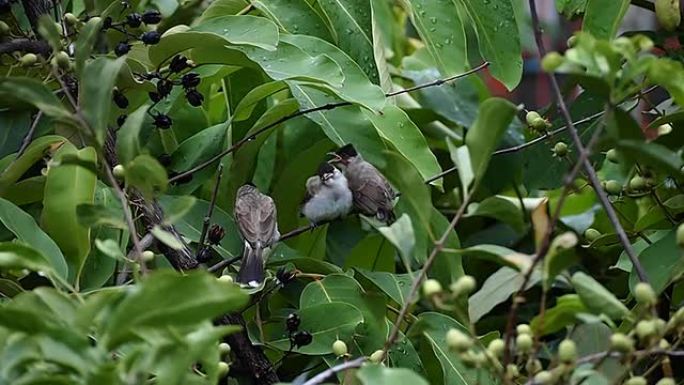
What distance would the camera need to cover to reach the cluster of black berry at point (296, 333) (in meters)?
1.94

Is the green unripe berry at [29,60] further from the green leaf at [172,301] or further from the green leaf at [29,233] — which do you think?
the green leaf at [172,301]

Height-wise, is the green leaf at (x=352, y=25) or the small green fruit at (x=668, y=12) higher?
the small green fruit at (x=668, y=12)

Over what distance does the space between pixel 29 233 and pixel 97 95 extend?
522 millimetres

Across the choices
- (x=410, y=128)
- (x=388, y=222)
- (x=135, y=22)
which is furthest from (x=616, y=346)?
(x=135, y=22)

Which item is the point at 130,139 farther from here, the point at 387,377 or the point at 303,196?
the point at 303,196

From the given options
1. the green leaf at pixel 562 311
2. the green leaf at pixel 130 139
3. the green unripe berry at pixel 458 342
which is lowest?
the green leaf at pixel 562 311

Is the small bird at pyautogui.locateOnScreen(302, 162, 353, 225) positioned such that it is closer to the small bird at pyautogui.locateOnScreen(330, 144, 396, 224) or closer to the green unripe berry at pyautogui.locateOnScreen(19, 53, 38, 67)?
the small bird at pyautogui.locateOnScreen(330, 144, 396, 224)

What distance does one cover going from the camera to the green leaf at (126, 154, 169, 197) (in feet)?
4.45

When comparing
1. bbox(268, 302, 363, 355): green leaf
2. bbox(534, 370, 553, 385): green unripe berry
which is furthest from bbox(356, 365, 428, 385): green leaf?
bbox(268, 302, 363, 355): green leaf

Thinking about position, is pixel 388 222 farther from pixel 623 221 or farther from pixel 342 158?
pixel 623 221

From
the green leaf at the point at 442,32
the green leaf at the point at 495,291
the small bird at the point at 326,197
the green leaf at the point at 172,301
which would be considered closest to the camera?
the green leaf at the point at 172,301

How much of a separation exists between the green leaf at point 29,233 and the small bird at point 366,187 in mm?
638

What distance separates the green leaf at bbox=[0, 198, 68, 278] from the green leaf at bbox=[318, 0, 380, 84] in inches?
27.7

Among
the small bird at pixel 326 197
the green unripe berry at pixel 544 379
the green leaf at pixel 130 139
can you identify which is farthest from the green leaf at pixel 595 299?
the small bird at pixel 326 197
